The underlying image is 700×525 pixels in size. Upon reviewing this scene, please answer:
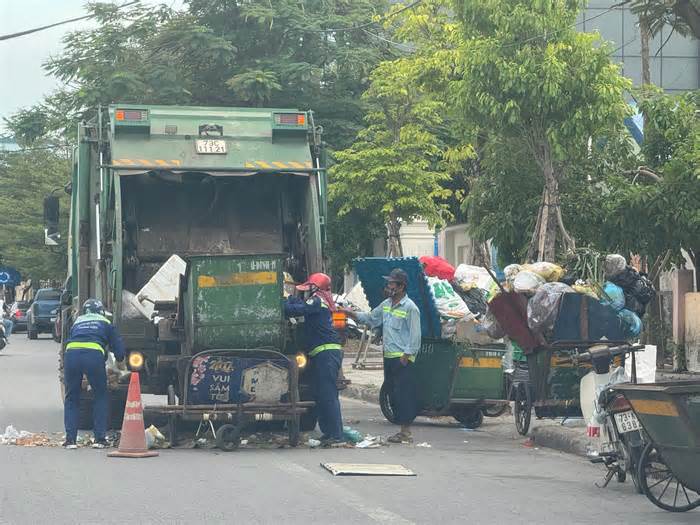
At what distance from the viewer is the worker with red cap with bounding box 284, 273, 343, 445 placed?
12.4 meters

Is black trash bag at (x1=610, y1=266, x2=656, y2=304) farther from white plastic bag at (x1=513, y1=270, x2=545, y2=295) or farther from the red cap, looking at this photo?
the red cap

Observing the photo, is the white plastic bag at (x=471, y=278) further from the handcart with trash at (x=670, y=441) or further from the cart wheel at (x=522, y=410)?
the handcart with trash at (x=670, y=441)

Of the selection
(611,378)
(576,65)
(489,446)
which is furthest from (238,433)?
(576,65)

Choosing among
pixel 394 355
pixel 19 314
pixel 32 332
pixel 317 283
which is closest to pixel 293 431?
pixel 394 355

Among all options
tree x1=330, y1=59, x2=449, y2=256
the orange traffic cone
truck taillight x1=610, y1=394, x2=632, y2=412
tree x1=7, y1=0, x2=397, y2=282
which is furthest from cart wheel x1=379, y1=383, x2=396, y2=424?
tree x1=7, y1=0, x2=397, y2=282

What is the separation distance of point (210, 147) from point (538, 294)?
369cm

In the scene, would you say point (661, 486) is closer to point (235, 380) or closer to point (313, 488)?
point (313, 488)

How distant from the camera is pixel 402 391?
41.7 feet

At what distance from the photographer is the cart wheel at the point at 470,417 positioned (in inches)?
583

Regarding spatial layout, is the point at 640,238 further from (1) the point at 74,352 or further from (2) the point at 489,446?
(1) the point at 74,352

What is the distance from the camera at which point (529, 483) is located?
10.3 m

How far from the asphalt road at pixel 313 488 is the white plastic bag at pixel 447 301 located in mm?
1429

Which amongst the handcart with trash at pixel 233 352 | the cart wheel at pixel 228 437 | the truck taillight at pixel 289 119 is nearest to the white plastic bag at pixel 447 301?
the truck taillight at pixel 289 119

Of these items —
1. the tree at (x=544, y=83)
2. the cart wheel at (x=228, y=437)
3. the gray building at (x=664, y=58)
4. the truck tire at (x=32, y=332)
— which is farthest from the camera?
the gray building at (x=664, y=58)
